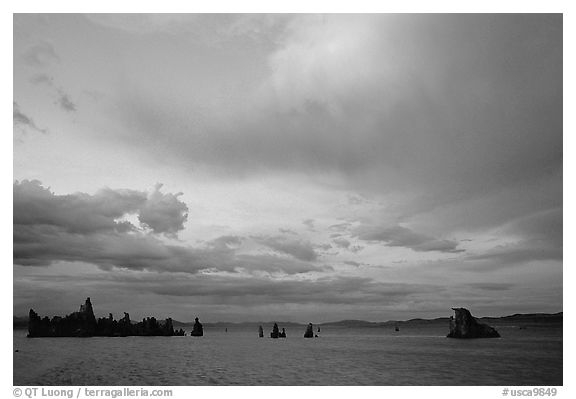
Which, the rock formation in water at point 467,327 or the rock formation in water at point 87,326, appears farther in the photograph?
the rock formation in water at point 87,326

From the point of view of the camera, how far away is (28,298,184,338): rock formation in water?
5940 inches

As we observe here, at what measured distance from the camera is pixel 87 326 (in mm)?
153875

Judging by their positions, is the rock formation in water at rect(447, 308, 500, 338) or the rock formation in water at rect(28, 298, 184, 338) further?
the rock formation in water at rect(28, 298, 184, 338)

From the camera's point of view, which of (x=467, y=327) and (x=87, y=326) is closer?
(x=467, y=327)

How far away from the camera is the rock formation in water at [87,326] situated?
15088cm
